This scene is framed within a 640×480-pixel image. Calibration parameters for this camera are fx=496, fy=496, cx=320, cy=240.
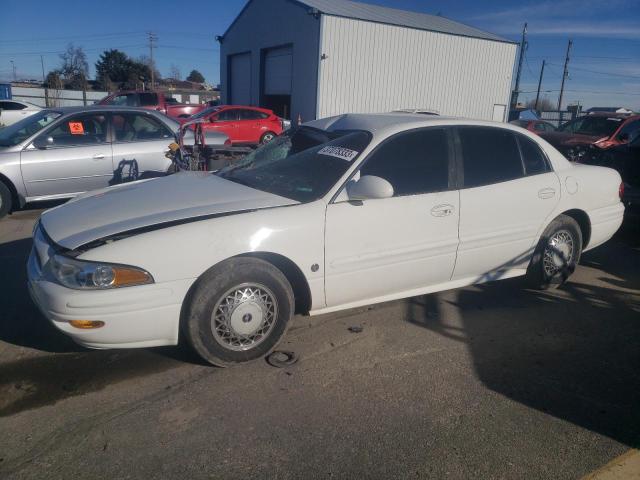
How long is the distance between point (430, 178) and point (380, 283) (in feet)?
2.90

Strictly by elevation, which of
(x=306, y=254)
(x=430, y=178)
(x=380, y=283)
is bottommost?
(x=380, y=283)

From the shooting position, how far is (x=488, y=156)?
158 inches

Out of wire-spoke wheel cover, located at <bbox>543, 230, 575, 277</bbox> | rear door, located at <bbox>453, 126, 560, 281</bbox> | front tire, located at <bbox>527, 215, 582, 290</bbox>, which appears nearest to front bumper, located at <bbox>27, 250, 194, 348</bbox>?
rear door, located at <bbox>453, 126, 560, 281</bbox>

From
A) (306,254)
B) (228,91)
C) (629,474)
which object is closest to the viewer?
(629,474)

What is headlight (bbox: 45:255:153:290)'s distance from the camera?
2.76 m

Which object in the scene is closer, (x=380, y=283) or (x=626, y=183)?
(x=380, y=283)

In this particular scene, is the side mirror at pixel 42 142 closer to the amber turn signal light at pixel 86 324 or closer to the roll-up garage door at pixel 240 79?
the amber turn signal light at pixel 86 324

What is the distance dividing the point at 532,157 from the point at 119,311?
3487mm

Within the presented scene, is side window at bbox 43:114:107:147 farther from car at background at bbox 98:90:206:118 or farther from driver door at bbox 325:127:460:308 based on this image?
car at background at bbox 98:90:206:118

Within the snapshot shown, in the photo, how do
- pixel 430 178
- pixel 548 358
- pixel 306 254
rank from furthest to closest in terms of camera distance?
pixel 430 178 → pixel 548 358 → pixel 306 254

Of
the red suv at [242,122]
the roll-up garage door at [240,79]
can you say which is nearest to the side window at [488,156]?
the red suv at [242,122]

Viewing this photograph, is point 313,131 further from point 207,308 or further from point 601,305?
point 601,305

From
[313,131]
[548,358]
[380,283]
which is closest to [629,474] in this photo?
[548,358]

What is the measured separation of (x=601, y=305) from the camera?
14.6ft
